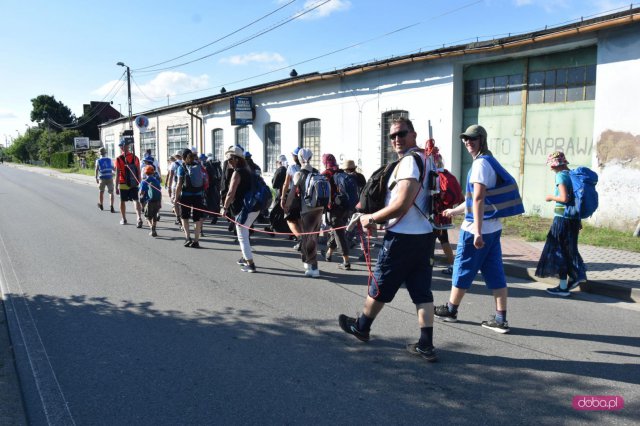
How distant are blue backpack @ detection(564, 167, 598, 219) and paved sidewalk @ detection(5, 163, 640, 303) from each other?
107 centimetres

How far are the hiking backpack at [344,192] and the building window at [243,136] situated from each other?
15350 millimetres

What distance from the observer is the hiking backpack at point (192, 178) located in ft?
30.6

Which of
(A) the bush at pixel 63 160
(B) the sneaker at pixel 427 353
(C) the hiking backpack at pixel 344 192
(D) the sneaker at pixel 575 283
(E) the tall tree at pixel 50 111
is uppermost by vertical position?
(E) the tall tree at pixel 50 111

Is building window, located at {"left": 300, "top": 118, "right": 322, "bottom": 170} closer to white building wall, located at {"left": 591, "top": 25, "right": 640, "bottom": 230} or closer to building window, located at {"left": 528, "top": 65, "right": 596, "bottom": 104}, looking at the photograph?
building window, located at {"left": 528, "top": 65, "right": 596, "bottom": 104}

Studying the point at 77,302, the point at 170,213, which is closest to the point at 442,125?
the point at 170,213

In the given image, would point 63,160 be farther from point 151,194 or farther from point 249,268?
point 249,268

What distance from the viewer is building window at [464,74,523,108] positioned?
11.9m

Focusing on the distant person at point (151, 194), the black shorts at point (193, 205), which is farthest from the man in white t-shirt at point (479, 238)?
the distant person at point (151, 194)

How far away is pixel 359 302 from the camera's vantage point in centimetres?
599

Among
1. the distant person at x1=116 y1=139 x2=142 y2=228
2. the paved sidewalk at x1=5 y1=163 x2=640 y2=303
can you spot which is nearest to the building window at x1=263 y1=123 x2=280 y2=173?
the distant person at x1=116 y1=139 x2=142 y2=228

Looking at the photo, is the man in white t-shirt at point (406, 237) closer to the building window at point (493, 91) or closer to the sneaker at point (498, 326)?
the sneaker at point (498, 326)

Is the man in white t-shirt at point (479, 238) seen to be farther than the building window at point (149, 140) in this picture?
No

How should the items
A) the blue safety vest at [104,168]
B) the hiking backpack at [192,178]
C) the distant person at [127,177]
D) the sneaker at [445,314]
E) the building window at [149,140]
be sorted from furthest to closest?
the building window at [149,140], the blue safety vest at [104,168], the distant person at [127,177], the hiking backpack at [192,178], the sneaker at [445,314]

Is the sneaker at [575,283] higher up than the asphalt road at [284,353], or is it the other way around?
the sneaker at [575,283]
